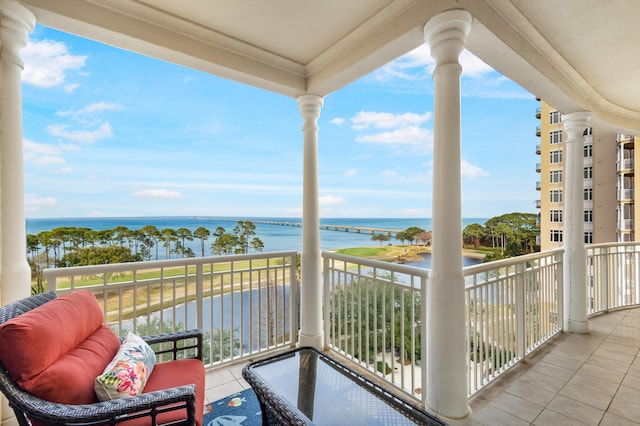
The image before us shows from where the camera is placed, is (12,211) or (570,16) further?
(570,16)

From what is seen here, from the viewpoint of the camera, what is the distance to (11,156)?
1.65 meters

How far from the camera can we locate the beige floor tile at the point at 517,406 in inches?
76.1

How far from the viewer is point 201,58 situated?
2.21 m

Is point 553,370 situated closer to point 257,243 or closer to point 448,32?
point 448,32

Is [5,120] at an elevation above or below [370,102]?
below

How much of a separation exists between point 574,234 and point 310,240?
3201mm

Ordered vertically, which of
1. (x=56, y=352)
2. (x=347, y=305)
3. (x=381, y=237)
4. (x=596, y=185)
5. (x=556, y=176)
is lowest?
(x=347, y=305)

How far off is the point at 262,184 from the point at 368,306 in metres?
18.6

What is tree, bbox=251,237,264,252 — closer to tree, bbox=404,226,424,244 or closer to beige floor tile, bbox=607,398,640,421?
tree, bbox=404,226,424,244

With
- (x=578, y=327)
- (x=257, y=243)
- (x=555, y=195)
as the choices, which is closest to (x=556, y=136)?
(x=555, y=195)

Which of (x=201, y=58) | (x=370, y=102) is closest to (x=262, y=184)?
(x=370, y=102)

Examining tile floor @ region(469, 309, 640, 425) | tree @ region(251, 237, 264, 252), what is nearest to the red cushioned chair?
tile floor @ region(469, 309, 640, 425)

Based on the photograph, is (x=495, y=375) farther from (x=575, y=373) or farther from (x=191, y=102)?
(x=191, y=102)

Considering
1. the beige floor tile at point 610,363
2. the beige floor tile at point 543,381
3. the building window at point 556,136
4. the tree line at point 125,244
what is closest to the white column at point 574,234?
the beige floor tile at point 610,363
